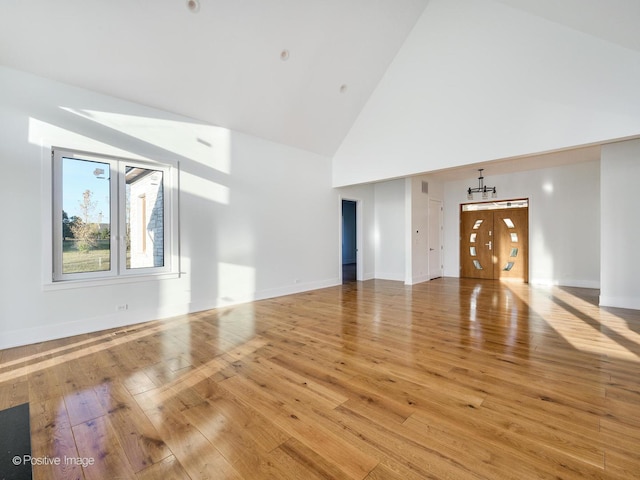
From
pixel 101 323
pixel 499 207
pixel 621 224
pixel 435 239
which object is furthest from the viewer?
pixel 435 239

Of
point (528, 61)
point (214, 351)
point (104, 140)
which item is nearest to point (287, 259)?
point (214, 351)

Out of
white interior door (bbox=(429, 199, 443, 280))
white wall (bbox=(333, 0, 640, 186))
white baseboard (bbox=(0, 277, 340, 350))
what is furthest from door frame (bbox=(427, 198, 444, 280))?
white baseboard (bbox=(0, 277, 340, 350))

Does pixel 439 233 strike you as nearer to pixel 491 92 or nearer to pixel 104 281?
pixel 491 92

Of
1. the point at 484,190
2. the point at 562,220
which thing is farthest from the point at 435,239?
the point at 562,220

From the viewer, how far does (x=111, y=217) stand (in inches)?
165

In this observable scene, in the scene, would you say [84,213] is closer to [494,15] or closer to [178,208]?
[178,208]

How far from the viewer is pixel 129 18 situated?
3.39m

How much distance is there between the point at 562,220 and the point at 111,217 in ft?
30.9

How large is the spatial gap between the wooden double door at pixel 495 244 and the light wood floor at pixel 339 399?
12.7ft

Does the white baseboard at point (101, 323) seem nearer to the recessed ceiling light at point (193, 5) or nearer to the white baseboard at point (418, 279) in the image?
the white baseboard at point (418, 279)

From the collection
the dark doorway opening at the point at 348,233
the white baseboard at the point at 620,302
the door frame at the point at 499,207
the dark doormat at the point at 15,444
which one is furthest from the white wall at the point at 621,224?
the dark doorway opening at the point at 348,233

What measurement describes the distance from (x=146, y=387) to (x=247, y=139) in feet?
14.8

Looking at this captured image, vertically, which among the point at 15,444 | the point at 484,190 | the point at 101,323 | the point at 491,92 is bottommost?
the point at 15,444

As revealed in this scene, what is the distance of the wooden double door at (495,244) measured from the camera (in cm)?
792
